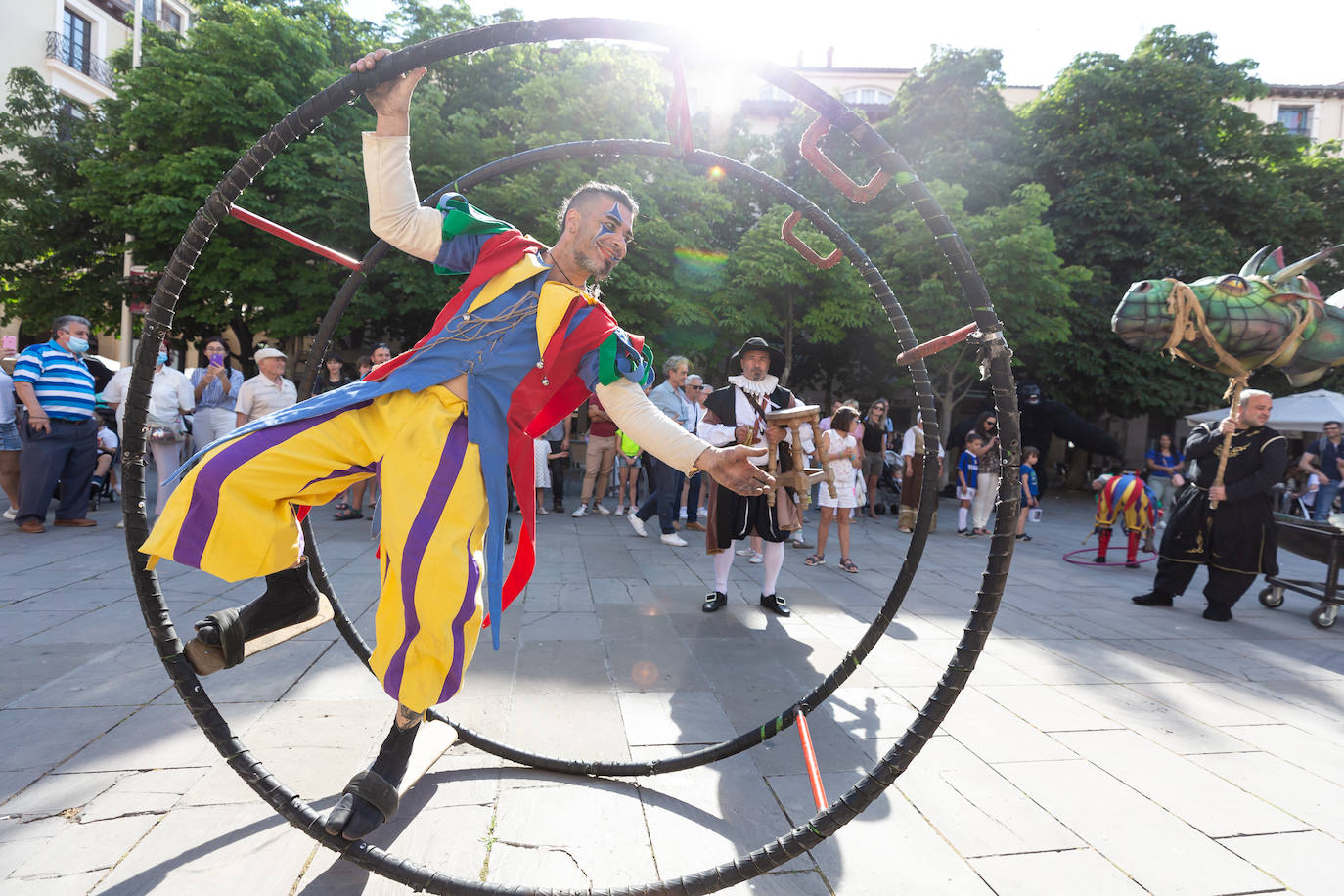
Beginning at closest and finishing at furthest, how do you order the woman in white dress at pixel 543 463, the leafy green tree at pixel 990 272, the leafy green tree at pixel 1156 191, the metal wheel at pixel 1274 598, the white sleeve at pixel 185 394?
the metal wheel at pixel 1274 598 < the white sleeve at pixel 185 394 < the woman in white dress at pixel 543 463 < the leafy green tree at pixel 990 272 < the leafy green tree at pixel 1156 191

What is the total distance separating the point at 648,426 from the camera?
208cm

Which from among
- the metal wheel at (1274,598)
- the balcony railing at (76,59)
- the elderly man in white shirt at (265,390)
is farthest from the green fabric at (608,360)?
the balcony railing at (76,59)

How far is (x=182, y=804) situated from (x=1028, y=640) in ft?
15.6

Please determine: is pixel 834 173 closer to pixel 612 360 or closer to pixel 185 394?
pixel 612 360

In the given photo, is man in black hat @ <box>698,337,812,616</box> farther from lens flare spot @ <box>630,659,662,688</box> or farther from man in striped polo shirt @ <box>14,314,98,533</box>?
man in striped polo shirt @ <box>14,314,98,533</box>

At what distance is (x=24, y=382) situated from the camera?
6.84 metres

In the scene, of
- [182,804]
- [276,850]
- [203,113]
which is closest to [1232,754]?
[276,850]

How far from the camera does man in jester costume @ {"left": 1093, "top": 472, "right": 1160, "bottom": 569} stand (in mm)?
8266

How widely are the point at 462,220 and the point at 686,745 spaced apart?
2.17 meters

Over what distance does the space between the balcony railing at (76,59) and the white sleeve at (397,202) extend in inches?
1061

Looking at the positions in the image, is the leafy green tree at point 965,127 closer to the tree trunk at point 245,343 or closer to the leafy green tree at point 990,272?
the leafy green tree at point 990,272

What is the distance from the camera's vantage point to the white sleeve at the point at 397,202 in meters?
2.16

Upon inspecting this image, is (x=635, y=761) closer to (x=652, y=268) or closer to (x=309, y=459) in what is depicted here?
(x=309, y=459)

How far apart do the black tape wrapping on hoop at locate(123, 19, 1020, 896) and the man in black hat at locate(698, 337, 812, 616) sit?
10.2 feet
